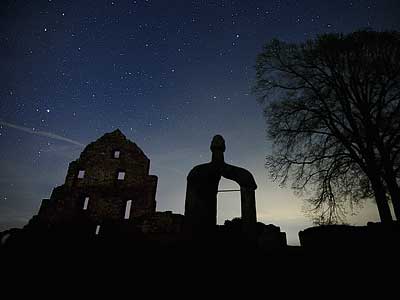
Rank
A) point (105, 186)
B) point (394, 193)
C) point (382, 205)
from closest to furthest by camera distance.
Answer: point (382, 205) → point (394, 193) → point (105, 186)

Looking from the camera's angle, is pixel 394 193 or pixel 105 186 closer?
pixel 394 193

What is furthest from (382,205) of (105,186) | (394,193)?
(105,186)

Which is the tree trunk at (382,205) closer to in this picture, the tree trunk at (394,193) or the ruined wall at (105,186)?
the tree trunk at (394,193)

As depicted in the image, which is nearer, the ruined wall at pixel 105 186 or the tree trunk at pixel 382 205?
the tree trunk at pixel 382 205

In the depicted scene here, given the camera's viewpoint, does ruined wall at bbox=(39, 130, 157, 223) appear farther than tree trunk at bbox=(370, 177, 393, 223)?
Yes

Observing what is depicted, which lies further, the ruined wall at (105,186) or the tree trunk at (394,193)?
the ruined wall at (105,186)

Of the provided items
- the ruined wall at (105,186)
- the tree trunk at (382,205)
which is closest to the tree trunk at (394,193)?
the tree trunk at (382,205)

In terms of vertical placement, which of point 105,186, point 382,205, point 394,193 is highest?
point 105,186

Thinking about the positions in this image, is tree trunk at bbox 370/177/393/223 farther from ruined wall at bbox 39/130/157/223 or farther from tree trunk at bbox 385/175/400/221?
ruined wall at bbox 39/130/157/223

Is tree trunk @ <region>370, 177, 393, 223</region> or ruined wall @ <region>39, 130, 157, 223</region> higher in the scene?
ruined wall @ <region>39, 130, 157, 223</region>

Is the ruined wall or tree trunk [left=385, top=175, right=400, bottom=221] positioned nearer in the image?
tree trunk [left=385, top=175, right=400, bottom=221]

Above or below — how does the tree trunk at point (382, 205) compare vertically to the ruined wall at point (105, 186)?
below

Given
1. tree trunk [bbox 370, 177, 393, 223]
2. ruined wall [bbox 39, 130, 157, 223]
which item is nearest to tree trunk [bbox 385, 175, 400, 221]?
tree trunk [bbox 370, 177, 393, 223]

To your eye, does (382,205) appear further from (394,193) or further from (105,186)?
(105,186)
